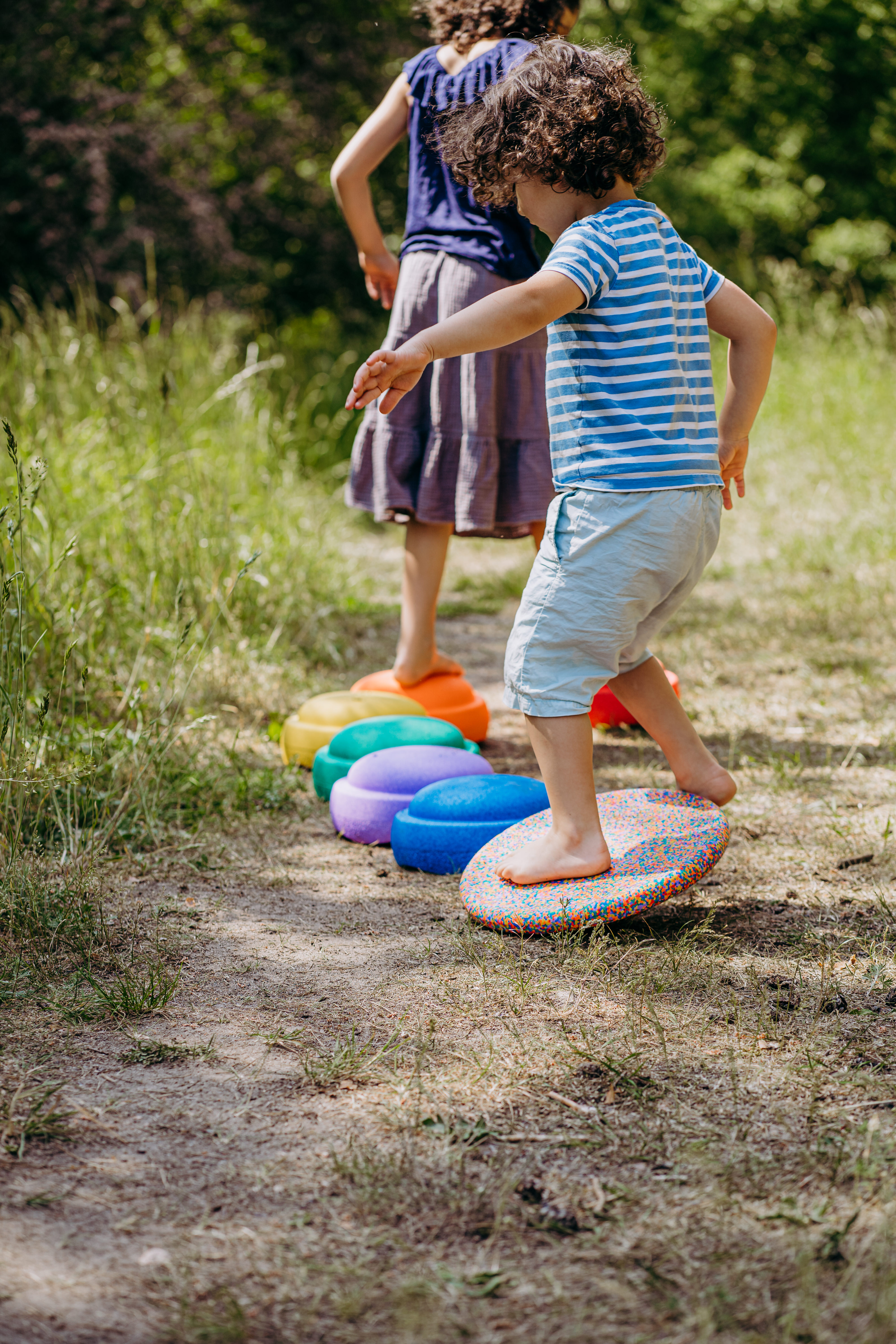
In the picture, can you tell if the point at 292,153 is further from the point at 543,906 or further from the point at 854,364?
the point at 543,906

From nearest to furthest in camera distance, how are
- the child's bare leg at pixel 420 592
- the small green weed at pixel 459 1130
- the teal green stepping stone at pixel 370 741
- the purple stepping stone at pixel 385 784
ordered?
the small green weed at pixel 459 1130 → the purple stepping stone at pixel 385 784 → the teal green stepping stone at pixel 370 741 → the child's bare leg at pixel 420 592

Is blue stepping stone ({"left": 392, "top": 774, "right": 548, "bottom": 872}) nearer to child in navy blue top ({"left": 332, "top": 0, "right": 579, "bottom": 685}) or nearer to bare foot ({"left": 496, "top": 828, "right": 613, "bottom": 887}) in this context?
bare foot ({"left": 496, "top": 828, "right": 613, "bottom": 887})

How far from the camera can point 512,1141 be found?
1568 mm

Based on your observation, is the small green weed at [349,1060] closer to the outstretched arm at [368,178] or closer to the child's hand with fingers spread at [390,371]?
the child's hand with fingers spread at [390,371]

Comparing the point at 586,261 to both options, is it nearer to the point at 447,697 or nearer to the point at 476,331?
the point at 476,331

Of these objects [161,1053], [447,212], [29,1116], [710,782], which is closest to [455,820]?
[710,782]

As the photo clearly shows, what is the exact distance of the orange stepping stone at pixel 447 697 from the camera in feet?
11.0

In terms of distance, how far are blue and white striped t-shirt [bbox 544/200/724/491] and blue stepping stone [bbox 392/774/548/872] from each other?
0.77m

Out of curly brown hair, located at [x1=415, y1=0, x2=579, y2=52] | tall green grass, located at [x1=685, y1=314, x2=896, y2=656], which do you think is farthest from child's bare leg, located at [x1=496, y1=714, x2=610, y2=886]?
tall green grass, located at [x1=685, y1=314, x2=896, y2=656]

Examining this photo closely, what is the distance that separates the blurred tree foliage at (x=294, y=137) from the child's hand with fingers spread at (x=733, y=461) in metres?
5.92

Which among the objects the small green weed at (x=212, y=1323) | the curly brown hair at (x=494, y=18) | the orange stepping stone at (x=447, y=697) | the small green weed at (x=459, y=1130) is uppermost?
the curly brown hair at (x=494, y=18)

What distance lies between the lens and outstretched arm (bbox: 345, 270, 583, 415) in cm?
195

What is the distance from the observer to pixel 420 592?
3307 mm

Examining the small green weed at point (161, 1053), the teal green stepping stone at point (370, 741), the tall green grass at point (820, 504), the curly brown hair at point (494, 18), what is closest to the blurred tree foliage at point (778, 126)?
the tall green grass at point (820, 504)
